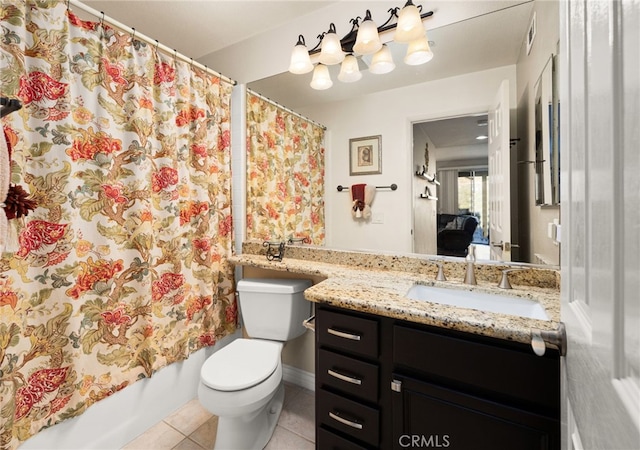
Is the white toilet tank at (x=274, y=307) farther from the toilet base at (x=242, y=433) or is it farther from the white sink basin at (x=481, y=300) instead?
the white sink basin at (x=481, y=300)

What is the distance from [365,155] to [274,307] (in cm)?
108

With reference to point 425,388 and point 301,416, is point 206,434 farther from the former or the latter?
point 425,388

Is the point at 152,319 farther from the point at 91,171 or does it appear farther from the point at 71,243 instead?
the point at 91,171

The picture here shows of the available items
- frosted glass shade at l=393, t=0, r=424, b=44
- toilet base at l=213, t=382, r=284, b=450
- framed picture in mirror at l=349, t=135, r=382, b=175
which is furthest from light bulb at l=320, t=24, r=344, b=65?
toilet base at l=213, t=382, r=284, b=450

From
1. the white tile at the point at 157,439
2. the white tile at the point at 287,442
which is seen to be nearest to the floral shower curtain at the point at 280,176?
the white tile at the point at 287,442

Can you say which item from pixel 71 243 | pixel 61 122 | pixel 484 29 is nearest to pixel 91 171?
pixel 61 122

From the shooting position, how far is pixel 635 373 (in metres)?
0.28

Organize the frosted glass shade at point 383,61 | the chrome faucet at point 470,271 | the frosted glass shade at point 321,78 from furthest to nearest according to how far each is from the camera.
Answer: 1. the frosted glass shade at point 321,78
2. the frosted glass shade at point 383,61
3. the chrome faucet at point 470,271

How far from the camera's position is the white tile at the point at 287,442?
4.85ft

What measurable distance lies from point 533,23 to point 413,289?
1.34 meters

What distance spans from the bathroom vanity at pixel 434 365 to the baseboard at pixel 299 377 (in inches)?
29.0

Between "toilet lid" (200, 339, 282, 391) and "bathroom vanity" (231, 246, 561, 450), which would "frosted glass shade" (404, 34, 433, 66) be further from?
"toilet lid" (200, 339, 282, 391)

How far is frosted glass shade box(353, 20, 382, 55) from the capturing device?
5.01 ft

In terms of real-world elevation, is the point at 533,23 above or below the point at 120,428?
above
